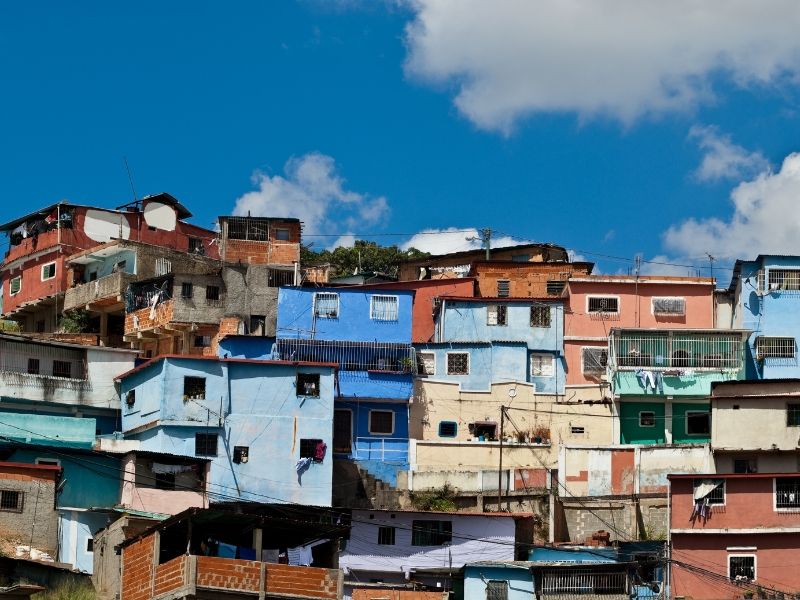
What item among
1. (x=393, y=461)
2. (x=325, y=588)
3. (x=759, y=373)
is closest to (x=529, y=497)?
(x=393, y=461)

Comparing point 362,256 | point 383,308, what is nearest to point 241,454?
point 383,308

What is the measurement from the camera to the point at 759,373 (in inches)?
2493

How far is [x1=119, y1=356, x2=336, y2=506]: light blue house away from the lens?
56500 mm

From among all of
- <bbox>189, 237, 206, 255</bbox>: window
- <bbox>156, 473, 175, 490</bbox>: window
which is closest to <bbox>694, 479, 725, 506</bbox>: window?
<bbox>156, 473, 175, 490</bbox>: window

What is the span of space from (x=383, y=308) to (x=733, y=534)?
19.6 meters

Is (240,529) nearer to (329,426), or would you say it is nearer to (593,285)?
(329,426)

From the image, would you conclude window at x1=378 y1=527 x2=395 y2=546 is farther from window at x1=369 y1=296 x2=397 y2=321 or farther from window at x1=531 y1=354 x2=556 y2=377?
window at x1=531 y1=354 x2=556 y2=377

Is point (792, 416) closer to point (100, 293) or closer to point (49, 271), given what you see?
point (100, 293)

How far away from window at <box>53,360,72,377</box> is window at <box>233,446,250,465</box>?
387 inches

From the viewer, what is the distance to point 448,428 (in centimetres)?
6219

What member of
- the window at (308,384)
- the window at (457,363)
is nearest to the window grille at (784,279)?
the window at (457,363)

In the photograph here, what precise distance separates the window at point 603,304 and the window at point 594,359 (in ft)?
6.49

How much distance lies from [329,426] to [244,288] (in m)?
13.1

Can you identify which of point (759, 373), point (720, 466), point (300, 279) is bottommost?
point (720, 466)
